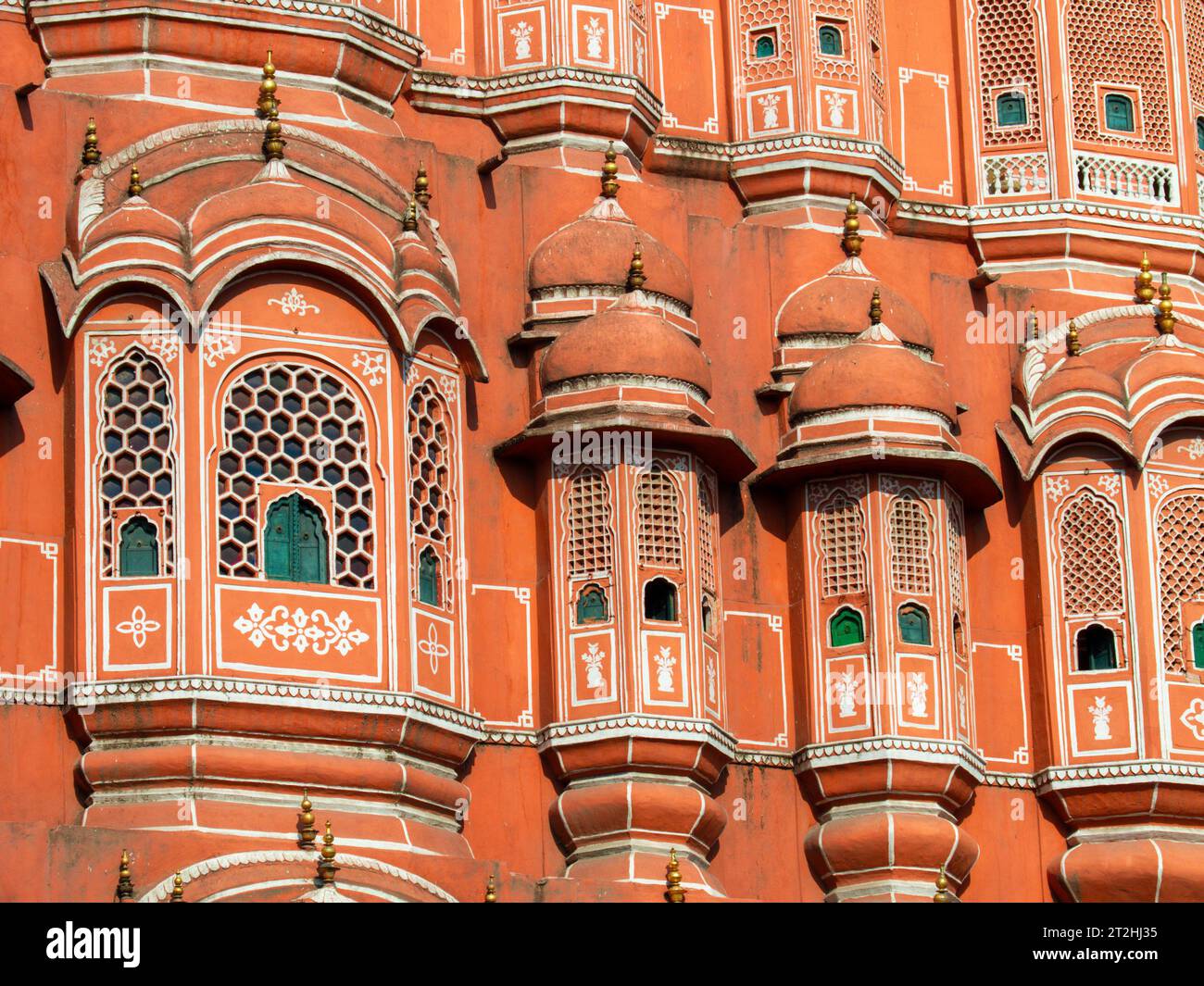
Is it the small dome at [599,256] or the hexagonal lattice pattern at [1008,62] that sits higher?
the hexagonal lattice pattern at [1008,62]

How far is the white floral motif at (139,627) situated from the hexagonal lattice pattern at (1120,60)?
10.5 metres

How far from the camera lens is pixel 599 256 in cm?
3069

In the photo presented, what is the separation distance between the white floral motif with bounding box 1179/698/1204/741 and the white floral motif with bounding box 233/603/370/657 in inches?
281

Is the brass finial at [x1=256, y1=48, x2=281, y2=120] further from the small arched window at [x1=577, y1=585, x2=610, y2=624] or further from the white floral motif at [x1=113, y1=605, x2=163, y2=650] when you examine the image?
the small arched window at [x1=577, y1=585, x2=610, y2=624]

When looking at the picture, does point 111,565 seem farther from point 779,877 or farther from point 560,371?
point 779,877

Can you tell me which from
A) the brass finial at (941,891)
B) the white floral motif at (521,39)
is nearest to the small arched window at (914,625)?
the brass finial at (941,891)

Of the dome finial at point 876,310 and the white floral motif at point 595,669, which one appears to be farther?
the dome finial at point 876,310

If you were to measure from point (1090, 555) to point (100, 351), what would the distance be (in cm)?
854

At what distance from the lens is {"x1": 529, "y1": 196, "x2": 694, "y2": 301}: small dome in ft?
101

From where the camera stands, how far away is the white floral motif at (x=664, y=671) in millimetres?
29422

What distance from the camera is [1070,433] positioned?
3167cm

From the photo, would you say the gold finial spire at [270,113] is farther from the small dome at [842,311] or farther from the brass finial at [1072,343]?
the brass finial at [1072,343]
